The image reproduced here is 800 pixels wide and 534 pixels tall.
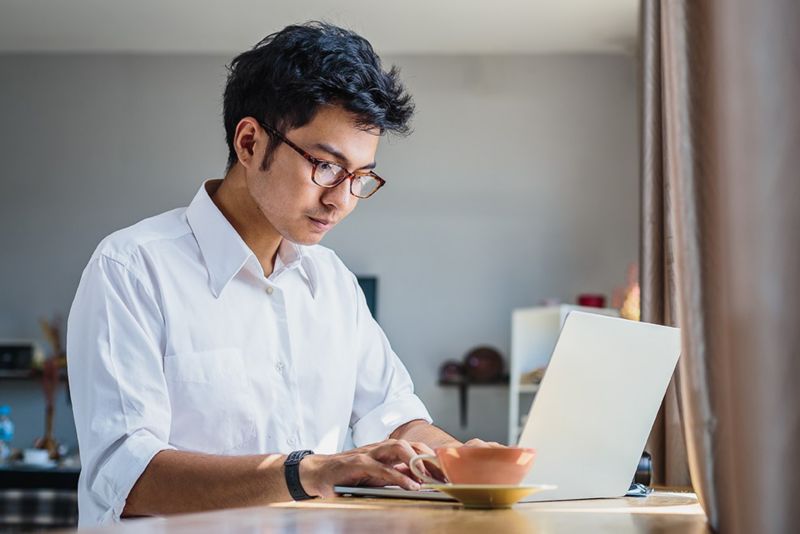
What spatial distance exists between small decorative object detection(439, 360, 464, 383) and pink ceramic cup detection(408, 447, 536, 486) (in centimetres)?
450

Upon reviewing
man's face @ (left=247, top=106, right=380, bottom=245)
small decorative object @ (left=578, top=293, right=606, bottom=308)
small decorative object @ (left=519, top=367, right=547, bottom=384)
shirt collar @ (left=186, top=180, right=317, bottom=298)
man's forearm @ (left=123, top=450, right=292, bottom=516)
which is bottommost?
man's forearm @ (left=123, top=450, right=292, bottom=516)

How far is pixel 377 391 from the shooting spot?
198 cm

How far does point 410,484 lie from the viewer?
1.34 meters

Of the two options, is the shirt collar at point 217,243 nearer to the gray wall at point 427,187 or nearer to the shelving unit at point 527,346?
the shelving unit at point 527,346

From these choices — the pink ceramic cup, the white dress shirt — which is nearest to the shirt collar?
the white dress shirt

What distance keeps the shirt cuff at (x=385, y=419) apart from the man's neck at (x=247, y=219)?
33 cm

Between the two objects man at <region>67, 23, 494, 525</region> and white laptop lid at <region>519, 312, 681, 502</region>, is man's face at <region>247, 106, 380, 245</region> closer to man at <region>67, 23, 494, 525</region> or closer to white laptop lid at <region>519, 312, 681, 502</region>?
man at <region>67, 23, 494, 525</region>

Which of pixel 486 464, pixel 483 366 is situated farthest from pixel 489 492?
pixel 483 366

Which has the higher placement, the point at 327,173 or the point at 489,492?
the point at 327,173

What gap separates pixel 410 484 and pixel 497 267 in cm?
452

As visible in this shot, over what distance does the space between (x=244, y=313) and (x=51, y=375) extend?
4.22m

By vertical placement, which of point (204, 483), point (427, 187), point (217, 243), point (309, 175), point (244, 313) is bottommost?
point (204, 483)

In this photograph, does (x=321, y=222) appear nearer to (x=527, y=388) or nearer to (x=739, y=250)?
(x=739, y=250)

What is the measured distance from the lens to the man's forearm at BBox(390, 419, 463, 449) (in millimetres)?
1743
